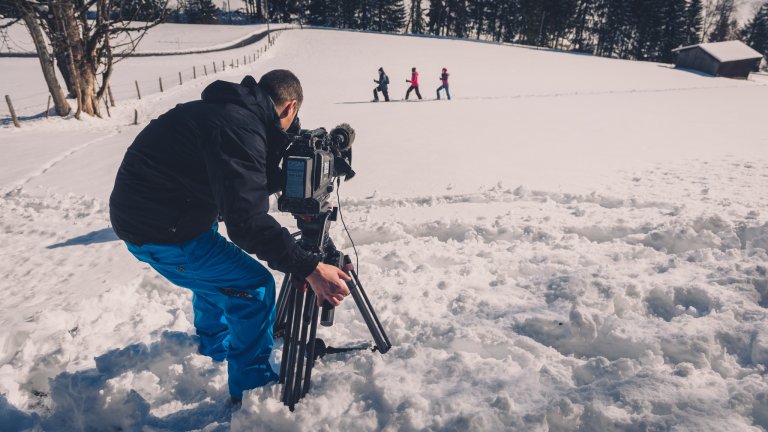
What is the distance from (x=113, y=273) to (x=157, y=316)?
1313 mm

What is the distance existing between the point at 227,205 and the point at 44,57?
679 inches

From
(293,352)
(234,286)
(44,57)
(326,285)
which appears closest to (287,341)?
(293,352)

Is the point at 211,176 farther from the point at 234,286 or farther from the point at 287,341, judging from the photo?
the point at 287,341

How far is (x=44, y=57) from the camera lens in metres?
14.0

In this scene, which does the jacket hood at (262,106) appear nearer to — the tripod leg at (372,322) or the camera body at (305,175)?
the camera body at (305,175)

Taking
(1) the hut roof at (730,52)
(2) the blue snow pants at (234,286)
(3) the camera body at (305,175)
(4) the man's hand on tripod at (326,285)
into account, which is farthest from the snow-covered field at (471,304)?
(1) the hut roof at (730,52)

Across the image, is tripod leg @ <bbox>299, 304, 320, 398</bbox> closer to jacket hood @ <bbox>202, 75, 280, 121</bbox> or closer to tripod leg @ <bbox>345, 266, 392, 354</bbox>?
tripod leg @ <bbox>345, 266, 392, 354</bbox>

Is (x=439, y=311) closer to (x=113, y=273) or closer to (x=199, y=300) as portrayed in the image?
(x=199, y=300)

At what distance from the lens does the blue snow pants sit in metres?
2.23

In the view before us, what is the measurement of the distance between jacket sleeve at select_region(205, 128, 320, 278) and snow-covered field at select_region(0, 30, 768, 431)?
0.92m

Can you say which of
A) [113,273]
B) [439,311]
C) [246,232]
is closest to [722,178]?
[439,311]

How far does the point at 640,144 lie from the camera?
9781mm

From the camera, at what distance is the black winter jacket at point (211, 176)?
1.83 meters

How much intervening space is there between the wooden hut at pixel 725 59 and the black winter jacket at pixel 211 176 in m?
44.7
